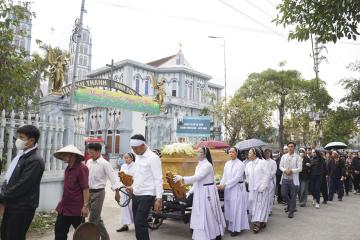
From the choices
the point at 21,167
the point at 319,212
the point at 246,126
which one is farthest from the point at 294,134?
the point at 21,167

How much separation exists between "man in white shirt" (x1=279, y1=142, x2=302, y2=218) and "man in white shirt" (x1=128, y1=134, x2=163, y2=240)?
18.7 feet

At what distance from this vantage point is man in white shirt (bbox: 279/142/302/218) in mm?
10367

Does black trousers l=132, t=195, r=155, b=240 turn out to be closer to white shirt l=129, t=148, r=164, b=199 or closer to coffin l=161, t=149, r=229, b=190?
white shirt l=129, t=148, r=164, b=199

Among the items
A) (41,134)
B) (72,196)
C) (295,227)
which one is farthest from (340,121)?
(72,196)

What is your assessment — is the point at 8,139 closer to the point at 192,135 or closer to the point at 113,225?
the point at 113,225

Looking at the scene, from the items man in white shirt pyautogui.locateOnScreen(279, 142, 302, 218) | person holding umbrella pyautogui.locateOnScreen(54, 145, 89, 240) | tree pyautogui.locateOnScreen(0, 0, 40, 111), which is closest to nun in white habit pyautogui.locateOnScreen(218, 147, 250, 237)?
man in white shirt pyautogui.locateOnScreen(279, 142, 302, 218)

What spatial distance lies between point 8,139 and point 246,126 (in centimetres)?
2656

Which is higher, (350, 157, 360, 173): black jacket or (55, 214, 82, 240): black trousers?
(350, 157, 360, 173): black jacket

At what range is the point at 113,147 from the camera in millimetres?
37781

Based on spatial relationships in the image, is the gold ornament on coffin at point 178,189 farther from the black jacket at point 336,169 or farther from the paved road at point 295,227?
the black jacket at point 336,169

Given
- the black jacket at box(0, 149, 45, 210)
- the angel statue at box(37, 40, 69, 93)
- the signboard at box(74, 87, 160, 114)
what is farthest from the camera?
the signboard at box(74, 87, 160, 114)

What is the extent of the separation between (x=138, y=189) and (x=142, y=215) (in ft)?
1.35

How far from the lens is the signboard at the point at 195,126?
2558cm

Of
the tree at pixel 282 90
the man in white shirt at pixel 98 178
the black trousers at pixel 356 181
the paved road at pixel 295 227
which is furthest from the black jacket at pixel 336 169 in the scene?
the tree at pixel 282 90
